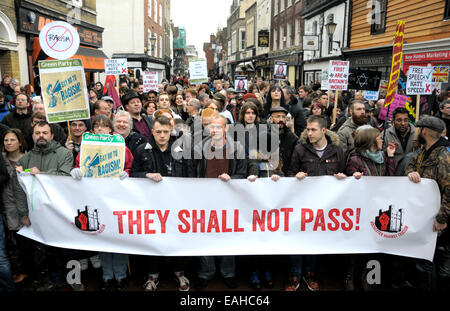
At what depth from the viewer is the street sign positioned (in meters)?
5.11

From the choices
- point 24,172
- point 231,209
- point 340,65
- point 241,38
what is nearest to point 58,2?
point 340,65

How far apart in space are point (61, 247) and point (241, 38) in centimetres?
5050

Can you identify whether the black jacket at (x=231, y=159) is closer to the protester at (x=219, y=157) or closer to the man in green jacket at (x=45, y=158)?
the protester at (x=219, y=157)

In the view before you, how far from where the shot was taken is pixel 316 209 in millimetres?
3750

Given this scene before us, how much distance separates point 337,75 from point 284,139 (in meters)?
4.41

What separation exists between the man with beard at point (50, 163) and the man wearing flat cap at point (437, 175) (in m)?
3.71

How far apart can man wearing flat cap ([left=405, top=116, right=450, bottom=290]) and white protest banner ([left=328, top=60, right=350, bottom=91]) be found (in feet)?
15.2

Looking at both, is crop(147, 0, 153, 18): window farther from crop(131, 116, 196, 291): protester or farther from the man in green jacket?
crop(131, 116, 196, 291): protester

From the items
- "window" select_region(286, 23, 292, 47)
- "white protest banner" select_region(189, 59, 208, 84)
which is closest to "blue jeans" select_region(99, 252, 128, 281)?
"white protest banner" select_region(189, 59, 208, 84)

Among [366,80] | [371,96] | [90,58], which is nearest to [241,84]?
[371,96]

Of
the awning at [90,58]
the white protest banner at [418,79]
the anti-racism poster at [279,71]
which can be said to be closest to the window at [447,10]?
the anti-racism poster at [279,71]

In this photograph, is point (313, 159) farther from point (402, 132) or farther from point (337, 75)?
point (337, 75)

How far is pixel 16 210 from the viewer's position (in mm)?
3711
